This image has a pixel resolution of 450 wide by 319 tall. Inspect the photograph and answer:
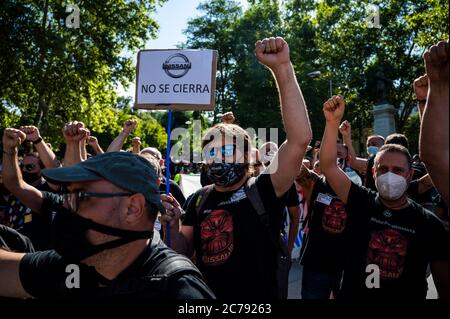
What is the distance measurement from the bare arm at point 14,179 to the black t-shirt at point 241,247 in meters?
1.68

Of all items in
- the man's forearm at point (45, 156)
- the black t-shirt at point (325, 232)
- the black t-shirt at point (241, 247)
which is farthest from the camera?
the man's forearm at point (45, 156)

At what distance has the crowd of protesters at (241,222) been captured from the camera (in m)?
1.52

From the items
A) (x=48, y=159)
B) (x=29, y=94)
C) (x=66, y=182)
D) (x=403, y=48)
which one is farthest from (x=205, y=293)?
(x=403, y=48)

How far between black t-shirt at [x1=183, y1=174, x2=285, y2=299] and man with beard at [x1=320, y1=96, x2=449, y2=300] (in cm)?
54

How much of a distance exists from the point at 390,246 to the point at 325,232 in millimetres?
1310

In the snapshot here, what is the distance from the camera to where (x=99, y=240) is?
1608 millimetres

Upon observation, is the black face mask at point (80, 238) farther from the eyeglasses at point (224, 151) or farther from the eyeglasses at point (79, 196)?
the eyeglasses at point (224, 151)

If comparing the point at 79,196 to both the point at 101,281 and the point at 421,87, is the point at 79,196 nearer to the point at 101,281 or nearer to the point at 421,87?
the point at 101,281

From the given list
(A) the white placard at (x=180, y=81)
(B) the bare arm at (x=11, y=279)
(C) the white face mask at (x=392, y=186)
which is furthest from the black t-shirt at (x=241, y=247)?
(A) the white placard at (x=180, y=81)

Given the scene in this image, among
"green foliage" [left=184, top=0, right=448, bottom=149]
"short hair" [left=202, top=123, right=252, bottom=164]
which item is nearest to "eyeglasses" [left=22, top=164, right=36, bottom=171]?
"short hair" [left=202, top=123, right=252, bottom=164]

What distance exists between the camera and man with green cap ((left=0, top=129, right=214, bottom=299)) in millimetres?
1594

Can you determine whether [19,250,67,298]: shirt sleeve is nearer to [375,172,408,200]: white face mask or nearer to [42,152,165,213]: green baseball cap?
[42,152,165,213]: green baseball cap

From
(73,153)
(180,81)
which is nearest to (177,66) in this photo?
(180,81)
